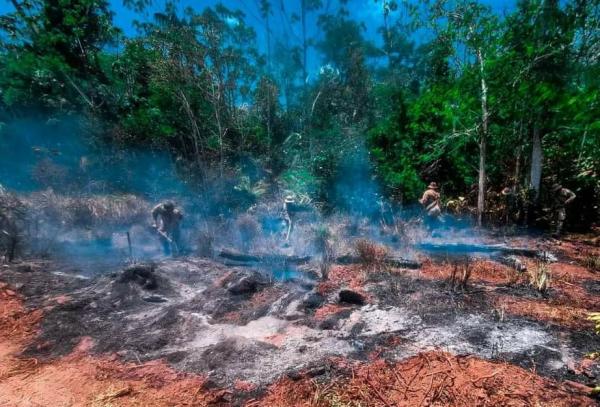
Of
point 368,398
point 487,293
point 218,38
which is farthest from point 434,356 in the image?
point 218,38

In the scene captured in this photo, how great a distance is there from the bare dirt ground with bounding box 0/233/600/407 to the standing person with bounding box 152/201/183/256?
1407 millimetres

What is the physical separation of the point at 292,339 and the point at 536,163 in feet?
30.6

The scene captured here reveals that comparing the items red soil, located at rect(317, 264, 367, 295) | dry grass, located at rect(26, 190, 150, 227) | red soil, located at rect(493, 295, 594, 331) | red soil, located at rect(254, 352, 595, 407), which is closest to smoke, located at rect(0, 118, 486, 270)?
dry grass, located at rect(26, 190, 150, 227)

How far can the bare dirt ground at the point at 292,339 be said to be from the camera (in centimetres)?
278

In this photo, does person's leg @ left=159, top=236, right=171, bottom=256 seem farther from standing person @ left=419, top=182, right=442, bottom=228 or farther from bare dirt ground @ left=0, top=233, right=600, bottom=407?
standing person @ left=419, top=182, right=442, bottom=228

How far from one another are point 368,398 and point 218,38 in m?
11.3

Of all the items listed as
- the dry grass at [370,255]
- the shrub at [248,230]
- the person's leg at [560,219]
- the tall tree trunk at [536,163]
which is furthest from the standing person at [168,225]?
the tall tree trunk at [536,163]

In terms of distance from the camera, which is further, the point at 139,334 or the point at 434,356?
the point at 139,334

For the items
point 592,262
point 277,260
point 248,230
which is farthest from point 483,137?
point 248,230

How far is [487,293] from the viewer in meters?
4.72

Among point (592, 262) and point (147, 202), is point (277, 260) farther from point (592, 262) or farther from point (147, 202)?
point (147, 202)

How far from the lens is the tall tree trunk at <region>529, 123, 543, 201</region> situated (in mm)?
8828

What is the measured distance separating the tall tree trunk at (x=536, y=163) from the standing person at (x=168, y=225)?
399 inches

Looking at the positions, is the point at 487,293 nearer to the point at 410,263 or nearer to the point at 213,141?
the point at 410,263
